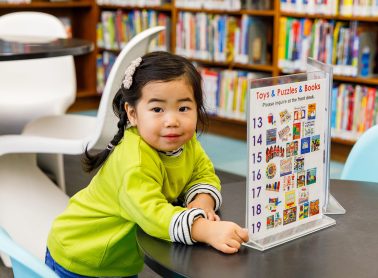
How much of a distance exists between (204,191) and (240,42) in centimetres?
355

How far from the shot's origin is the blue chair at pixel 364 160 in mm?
Answer: 1719

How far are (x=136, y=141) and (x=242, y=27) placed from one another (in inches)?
143

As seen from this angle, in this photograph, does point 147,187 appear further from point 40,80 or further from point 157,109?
point 40,80

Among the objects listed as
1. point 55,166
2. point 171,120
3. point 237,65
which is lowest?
point 55,166

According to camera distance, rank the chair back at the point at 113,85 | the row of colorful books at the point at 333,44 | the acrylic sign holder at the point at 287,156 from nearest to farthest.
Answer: the acrylic sign holder at the point at 287,156
the chair back at the point at 113,85
the row of colorful books at the point at 333,44

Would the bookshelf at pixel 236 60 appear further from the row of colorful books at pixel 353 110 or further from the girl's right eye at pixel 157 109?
the girl's right eye at pixel 157 109

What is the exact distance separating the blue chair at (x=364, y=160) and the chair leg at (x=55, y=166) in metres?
2.04

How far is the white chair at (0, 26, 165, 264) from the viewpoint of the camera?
2650mm

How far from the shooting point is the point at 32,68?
3627 millimetres

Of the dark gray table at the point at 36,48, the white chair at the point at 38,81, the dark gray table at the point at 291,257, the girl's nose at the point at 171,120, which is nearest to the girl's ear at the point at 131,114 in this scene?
the girl's nose at the point at 171,120

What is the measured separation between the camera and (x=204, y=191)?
4.58ft

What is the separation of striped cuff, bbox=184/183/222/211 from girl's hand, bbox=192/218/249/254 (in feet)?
0.72

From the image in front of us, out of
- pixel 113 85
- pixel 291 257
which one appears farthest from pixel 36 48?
pixel 291 257

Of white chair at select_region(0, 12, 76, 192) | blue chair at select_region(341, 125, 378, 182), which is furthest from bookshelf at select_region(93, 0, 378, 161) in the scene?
blue chair at select_region(341, 125, 378, 182)
